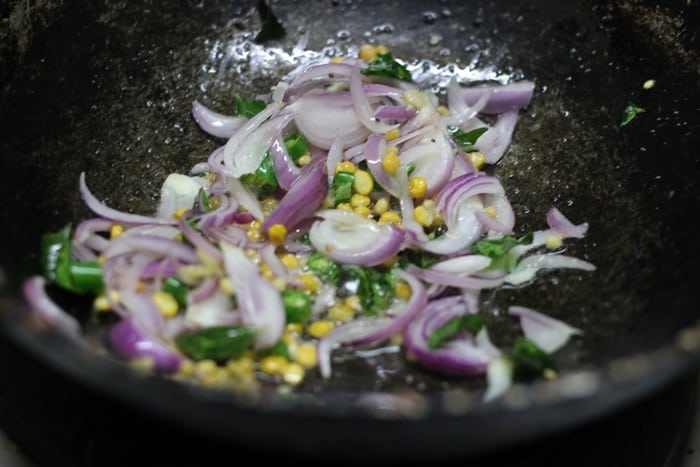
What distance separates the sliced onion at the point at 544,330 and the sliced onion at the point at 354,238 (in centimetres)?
33

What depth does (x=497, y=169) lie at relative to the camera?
2.09 metres

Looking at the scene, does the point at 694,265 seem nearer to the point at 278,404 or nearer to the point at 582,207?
the point at 582,207

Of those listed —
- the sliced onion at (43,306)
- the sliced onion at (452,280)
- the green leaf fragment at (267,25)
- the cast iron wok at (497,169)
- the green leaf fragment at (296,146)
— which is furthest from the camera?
the green leaf fragment at (267,25)

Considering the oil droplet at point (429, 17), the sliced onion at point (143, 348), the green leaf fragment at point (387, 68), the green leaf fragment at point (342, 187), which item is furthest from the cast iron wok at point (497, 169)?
the green leaf fragment at point (342, 187)

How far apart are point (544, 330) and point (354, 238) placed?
0.49 metres

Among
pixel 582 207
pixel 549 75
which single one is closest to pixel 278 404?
pixel 582 207

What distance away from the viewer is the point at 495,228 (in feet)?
6.07

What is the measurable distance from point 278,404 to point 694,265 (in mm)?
970

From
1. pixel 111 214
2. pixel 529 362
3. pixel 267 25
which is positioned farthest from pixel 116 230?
pixel 529 362

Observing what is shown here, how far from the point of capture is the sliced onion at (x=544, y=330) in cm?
162

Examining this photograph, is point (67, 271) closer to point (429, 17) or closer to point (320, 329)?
point (320, 329)

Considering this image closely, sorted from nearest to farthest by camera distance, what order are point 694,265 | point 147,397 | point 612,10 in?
point 147,397 < point 694,265 < point 612,10

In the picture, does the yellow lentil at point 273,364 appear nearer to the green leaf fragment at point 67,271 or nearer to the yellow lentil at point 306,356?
the yellow lentil at point 306,356

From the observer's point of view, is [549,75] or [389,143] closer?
[389,143]
